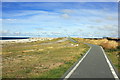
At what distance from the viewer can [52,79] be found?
10781 mm

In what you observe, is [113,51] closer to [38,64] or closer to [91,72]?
[38,64]

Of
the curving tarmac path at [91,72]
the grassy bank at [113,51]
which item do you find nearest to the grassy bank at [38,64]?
the curving tarmac path at [91,72]

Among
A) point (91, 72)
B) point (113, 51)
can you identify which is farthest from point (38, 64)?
point (113, 51)

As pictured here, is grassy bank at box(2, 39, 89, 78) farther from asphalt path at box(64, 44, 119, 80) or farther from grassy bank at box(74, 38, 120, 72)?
grassy bank at box(74, 38, 120, 72)

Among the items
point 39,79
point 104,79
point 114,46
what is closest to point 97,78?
point 104,79

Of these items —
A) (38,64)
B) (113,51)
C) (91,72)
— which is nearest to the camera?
(91,72)

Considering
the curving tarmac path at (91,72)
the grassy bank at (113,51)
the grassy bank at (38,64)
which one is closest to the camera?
the curving tarmac path at (91,72)

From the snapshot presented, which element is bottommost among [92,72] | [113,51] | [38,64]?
[113,51]

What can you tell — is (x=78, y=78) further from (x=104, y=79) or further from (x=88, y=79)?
(x=104, y=79)

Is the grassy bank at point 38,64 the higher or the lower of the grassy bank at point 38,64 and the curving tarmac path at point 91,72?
the lower

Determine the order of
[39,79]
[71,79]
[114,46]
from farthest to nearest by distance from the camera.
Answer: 1. [114,46]
2. [39,79]
3. [71,79]

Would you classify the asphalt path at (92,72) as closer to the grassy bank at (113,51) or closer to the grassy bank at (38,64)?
the grassy bank at (38,64)

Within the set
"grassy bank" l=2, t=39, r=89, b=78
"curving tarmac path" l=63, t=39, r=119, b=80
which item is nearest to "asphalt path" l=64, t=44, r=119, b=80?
"curving tarmac path" l=63, t=39, r=119, b=80

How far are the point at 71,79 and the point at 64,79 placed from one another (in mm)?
415
